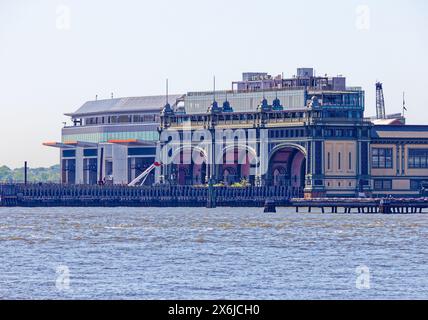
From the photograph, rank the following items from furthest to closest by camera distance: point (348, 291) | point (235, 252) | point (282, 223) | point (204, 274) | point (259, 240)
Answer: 1. point (282, 223)
2. point (259, 240)
3. point (235, 252)
4. point (204, 274)
5. point (348, 291)

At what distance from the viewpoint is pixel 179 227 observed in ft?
445

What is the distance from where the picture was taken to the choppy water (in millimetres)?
68812

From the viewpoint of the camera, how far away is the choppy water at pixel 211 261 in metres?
68.8

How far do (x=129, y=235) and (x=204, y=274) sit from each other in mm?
41016

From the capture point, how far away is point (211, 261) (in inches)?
3430

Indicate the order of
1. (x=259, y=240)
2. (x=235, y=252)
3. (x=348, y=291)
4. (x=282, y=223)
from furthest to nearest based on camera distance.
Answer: (x=282, y=223)
(x=259, y=240)
(x=235, y=252)
(x=348, y=291)

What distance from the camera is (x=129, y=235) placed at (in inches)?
4648

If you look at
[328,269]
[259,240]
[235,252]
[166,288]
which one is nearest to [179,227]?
[259,240]
